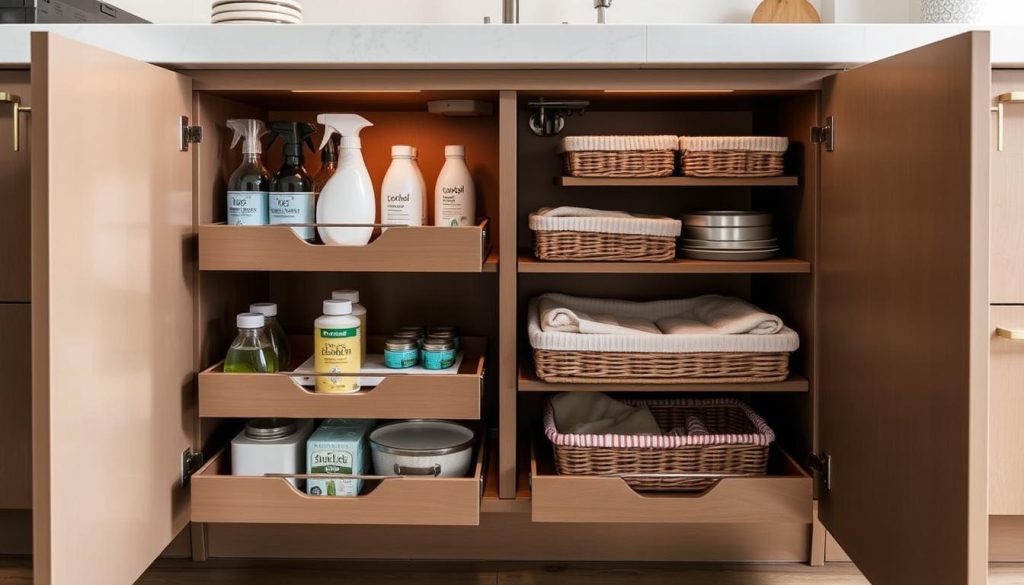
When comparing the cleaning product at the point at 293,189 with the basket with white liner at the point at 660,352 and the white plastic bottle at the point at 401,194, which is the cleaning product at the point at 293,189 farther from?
the basket with white liner at the point at 660,352

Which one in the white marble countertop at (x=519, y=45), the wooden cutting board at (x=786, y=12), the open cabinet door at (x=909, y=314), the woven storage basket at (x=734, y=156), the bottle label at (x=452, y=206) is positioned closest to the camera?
the open cabinet door at (x=909, y=314)

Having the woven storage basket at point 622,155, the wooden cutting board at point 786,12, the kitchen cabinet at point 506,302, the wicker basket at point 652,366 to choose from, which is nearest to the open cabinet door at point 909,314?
the kitchen cabinet at point 506,302

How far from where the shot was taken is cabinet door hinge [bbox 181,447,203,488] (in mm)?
1258

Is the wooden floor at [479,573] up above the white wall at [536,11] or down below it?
below

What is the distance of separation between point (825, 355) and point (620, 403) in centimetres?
44

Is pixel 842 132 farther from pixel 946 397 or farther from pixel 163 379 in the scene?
pixel 163 379

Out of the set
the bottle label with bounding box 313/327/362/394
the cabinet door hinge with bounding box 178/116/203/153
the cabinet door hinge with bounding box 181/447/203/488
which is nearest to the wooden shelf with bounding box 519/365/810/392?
the bottle label with bounding box 313/327/362/394

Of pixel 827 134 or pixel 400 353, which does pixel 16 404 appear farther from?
pixel 827 134

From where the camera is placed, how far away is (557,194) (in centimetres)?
167

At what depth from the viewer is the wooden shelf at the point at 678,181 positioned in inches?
52.2

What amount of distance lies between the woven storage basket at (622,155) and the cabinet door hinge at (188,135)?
1.87ft

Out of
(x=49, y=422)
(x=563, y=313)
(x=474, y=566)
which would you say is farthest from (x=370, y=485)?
(x=49, y=422)

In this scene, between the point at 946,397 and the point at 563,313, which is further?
the point at 563,313

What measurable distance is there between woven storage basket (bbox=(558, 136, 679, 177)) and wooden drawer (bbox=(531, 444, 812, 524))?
48 centimetres
